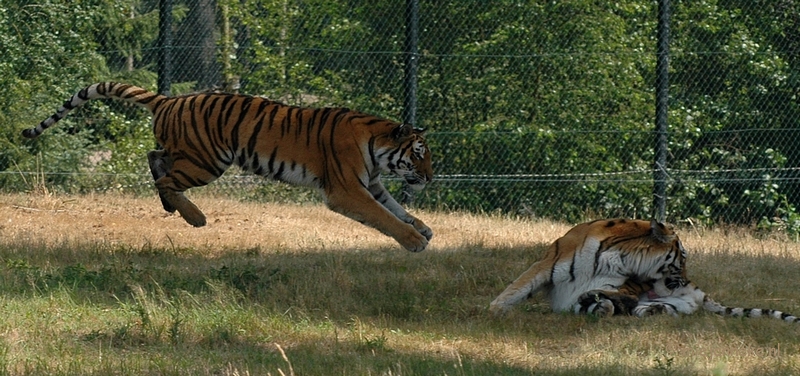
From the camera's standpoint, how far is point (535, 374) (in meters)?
5.58

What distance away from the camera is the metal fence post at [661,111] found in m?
12.4

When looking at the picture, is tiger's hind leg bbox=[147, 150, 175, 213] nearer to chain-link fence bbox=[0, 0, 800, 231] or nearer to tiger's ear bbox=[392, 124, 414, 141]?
tiger's ear bbox=[392, 124, 414, 141]

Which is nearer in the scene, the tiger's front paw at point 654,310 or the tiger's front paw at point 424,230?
the tiger's front paw at point 654,310

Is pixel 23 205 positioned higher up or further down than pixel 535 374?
further down

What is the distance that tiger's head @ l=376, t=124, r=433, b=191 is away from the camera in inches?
354

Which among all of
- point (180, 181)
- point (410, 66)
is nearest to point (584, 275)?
point (180, 181)

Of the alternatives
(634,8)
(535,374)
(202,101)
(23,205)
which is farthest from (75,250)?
(634,8)

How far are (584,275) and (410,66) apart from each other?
533cm

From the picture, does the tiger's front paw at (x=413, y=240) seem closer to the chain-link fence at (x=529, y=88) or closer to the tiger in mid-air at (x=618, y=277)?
the tiger in mid-air at (x=618, y=277)

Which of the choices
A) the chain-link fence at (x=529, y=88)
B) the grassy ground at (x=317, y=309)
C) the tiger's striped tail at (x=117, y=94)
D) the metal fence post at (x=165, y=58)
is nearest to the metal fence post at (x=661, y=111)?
the chain-link fence at (x=529, y=88)

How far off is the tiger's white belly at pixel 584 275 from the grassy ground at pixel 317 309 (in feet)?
0.65

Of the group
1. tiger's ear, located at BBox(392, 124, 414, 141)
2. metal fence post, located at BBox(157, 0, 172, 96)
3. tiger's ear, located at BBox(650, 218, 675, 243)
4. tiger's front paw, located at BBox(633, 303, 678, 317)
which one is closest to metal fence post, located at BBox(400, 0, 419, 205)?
metal fence post, located at BBox(157, 0, 172, 96)

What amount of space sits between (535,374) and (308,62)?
932 cm

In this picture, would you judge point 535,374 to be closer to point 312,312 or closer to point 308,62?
point 312,312
